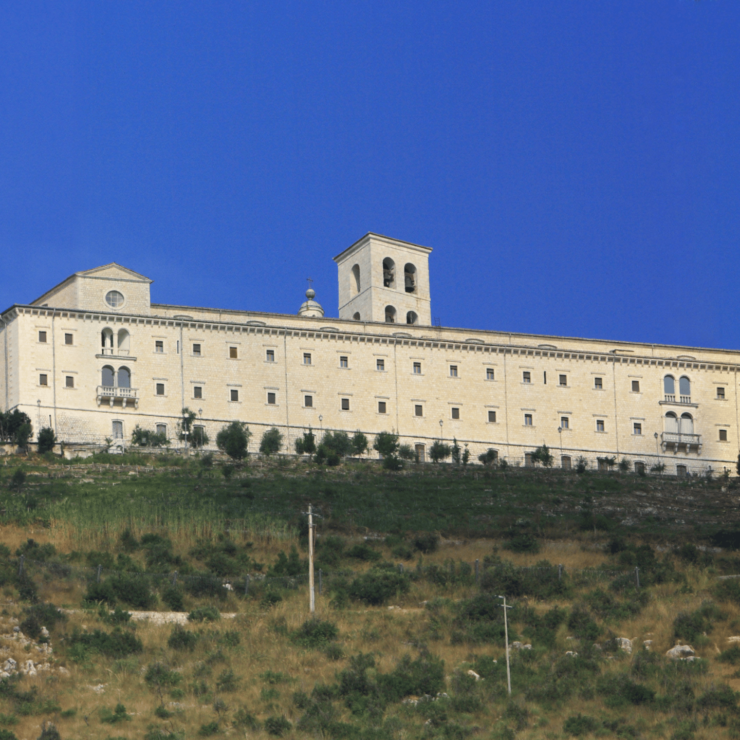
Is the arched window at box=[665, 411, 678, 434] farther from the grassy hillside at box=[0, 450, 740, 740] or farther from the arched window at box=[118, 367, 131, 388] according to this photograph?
the arched window at box=[118, 367, 131, 388]

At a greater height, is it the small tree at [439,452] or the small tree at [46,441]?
the small tree at [46,441]

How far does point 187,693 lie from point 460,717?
6.39 m

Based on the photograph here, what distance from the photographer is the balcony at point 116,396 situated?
6875 centimetres

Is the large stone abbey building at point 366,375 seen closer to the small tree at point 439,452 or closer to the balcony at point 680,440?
the balcony at point 680,440

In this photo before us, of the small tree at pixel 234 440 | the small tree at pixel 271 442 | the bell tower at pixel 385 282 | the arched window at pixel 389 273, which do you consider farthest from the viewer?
the arched window at pixel 389 273

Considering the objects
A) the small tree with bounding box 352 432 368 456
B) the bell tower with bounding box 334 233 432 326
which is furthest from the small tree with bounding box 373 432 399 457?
the bell tower with bounding box 334 233 432 326

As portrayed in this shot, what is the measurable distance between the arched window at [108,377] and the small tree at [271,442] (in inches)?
331

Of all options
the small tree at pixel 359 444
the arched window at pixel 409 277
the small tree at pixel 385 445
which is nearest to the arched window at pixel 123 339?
the small tree at pixel 359 444

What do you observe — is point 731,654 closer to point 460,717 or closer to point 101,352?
point 460,717

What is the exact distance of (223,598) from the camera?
3844 centimetres

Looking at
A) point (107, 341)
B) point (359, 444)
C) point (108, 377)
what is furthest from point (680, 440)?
point (107, 341)

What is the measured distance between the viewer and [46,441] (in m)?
63.2

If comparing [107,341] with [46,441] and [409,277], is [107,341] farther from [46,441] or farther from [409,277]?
→ [409,277]

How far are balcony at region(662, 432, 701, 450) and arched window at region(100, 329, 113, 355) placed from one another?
32.9 m
